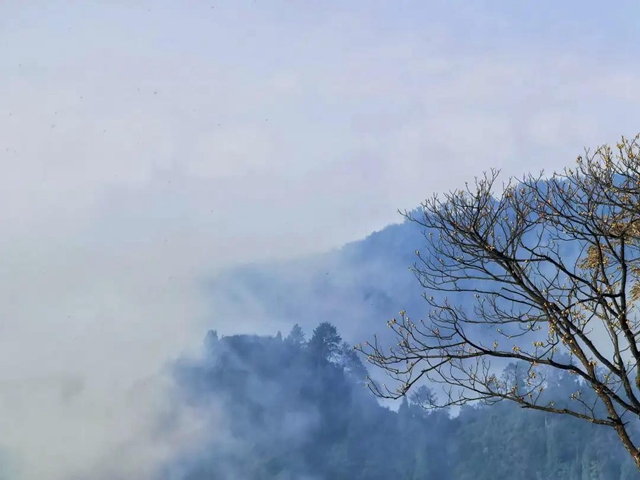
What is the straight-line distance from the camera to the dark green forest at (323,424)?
60.5 m

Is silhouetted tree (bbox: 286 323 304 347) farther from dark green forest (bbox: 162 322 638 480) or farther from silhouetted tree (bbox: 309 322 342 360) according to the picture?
silhouetted tree (bbox: 309 322 342 360)

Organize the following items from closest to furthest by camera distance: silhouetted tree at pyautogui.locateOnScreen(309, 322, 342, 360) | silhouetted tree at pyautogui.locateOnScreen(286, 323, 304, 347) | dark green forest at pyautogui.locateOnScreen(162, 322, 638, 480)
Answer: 1. dark green forest at pyautogui.locateOnScreen(162, 322, 638, 480)
2. silhouetted tree at pyautogui.locateOnScreen(309, 322, 342, 360)
3. silhouetted tree at pyautogui.locateOnScreen(286, 323, 304, 347)

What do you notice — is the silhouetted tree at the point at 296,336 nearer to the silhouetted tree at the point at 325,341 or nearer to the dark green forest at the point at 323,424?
the dark green forest at the point at 323,424

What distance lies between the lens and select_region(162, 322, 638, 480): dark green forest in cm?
6053

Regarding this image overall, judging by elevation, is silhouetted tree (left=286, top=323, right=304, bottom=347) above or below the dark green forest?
above

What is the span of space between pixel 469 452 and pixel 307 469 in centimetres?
1518

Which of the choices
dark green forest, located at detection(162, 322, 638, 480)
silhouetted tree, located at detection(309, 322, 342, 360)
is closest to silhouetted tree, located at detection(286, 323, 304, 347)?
dark green forest, located at detection(162, 322, 638, 480)

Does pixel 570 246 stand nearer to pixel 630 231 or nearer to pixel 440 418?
pixel 440 418

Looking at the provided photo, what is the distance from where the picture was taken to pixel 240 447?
7200 centimetres

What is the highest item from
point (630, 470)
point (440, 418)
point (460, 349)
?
point (440, 418)

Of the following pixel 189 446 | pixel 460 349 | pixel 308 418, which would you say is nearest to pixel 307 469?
pixel 308 418

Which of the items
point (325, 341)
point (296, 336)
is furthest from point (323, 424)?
point (296, 336)

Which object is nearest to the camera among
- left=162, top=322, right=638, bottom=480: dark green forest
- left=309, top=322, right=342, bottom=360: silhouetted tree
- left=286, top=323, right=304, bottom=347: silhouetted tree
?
left=162, top=322, right=638, bottom=480: dark green forest

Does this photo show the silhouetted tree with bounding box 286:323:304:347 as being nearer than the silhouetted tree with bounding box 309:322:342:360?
No
